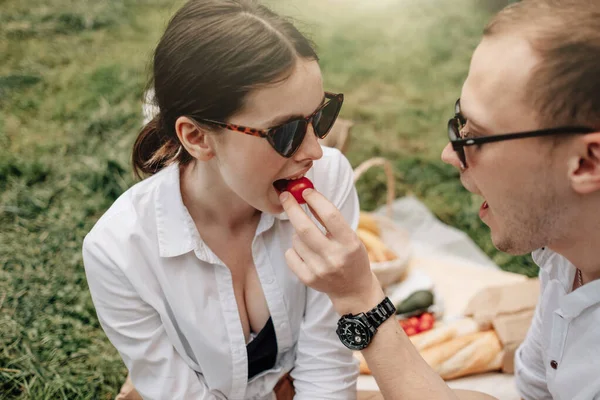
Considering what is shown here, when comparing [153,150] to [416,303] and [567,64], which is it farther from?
[416,303]

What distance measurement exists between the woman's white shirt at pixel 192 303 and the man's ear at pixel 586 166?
0.81 m

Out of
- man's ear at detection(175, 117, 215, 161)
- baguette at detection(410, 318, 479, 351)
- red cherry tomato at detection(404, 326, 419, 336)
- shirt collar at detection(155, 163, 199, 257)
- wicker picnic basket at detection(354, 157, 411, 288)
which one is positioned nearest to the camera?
man's ear at detection(175, 117, 215, 161)

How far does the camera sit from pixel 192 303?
1929 millimetres

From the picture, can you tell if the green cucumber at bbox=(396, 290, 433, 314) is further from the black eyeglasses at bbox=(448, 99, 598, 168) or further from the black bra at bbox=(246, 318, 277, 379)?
the black eyeglasses at bbox=(448, 99, 598, 168)

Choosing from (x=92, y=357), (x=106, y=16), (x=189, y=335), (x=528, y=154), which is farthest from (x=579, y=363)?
(x=106, y=16)

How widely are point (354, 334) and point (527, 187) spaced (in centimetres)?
69

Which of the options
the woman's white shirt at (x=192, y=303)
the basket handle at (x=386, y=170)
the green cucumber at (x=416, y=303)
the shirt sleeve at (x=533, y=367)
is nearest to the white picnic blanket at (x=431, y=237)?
the basket handle at (x=386, y=170)

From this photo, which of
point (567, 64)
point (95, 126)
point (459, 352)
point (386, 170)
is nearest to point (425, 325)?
point (459, 352)

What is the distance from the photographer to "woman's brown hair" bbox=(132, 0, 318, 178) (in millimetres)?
1631

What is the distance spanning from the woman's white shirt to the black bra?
28 mm

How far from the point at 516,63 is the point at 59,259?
284 cm

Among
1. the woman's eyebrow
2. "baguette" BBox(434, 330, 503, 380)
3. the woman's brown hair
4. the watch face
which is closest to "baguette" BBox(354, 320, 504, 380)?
"baguette" BBox(434, 330, 503, 380)

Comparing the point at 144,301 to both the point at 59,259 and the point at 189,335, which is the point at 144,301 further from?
the point at 59,259

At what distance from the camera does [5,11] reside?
6125 millimetres
